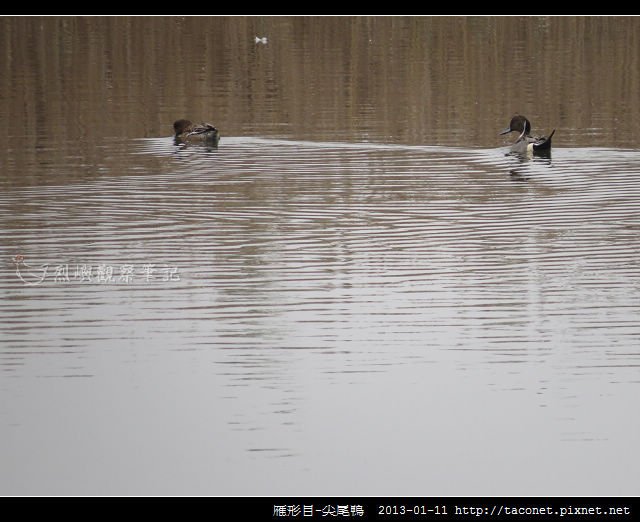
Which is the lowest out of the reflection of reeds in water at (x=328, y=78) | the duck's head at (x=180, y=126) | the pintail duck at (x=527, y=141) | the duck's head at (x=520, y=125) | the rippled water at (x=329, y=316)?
the rippled water at (x=329, y=316)

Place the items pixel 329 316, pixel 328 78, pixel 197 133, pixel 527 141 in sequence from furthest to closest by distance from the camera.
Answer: pixel 328 78 < pixel 197 133 < pixel 527 141 < pixel 329 316

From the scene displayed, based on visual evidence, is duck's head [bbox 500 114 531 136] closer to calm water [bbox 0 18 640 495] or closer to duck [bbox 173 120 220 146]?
calm water [bbox 0 18 640 495]

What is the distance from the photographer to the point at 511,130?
18.6m

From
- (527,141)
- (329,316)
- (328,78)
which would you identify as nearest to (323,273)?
(329,316)

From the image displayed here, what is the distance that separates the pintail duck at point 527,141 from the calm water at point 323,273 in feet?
0.87

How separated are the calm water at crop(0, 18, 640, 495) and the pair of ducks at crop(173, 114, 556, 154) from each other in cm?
23

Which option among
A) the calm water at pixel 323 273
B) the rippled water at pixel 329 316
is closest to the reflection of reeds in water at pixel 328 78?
the calm water at pixel 323 273

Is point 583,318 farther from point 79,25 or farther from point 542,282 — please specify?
point 79,25

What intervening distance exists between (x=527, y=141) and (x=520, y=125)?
952 mm

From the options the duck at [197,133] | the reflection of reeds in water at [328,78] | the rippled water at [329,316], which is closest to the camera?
the rippled water at [329,316]

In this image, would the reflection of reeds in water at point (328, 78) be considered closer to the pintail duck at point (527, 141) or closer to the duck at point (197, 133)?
the pintail duck at point (527, 141)

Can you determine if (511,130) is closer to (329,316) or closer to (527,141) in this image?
(527,141)

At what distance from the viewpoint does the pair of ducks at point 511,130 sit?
56.1ft

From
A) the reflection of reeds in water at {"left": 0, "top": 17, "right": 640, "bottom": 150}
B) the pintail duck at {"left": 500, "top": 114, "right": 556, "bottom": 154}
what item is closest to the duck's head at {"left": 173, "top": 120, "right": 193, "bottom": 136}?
the reflection of reeds in water at {"left": 0, "top": 17, "right": 640, "bottom": 150}
